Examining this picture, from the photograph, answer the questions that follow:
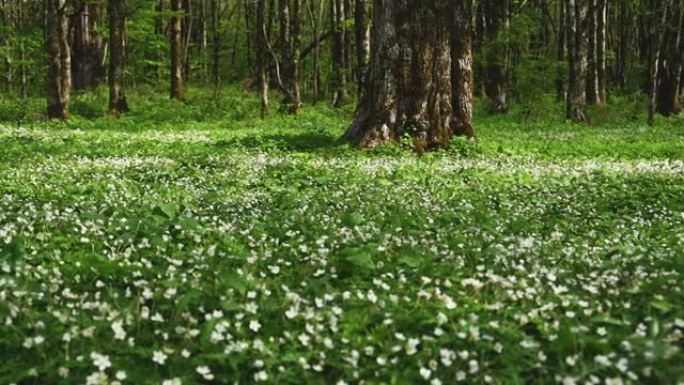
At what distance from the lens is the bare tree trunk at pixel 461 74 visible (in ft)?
A: 58.8

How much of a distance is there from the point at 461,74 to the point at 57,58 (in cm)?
1631

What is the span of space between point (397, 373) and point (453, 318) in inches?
37.0

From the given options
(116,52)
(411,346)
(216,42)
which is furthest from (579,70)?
(411,346)

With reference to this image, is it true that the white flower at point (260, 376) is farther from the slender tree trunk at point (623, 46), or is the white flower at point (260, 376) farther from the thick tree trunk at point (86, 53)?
the slender tree trunk at point (623, 46)

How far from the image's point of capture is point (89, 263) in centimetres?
561

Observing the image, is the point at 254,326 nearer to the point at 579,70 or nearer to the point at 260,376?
the point at 260,376

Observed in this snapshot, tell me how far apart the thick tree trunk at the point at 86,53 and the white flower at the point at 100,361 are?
4067cm

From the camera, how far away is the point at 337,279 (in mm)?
5582

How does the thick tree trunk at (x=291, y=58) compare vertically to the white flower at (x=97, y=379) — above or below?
above

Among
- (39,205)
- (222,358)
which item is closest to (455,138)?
(39,205)

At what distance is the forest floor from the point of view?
12.7 ft

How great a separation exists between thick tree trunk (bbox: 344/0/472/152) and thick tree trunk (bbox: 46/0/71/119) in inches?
588

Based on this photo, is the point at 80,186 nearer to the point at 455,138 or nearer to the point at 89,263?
the point at 89,263

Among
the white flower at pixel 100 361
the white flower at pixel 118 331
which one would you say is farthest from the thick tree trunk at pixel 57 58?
the white flower at pixel 100 361
